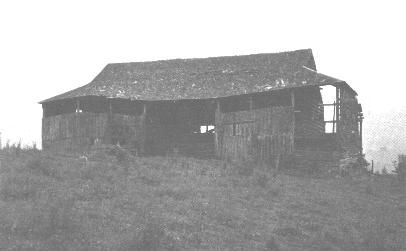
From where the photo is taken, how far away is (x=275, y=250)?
1150cm

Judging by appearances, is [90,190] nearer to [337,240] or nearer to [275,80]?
[337,240]

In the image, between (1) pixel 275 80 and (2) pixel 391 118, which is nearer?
(1) pixel 275 80

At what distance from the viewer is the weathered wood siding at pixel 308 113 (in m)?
27.5

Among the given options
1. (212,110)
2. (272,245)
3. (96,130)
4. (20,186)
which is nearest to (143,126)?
(96,130)

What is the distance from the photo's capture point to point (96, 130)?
30.5 metres

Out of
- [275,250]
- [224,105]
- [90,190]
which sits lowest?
[275,250]

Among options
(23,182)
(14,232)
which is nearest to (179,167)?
(23,182)

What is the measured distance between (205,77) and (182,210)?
61.6 ft

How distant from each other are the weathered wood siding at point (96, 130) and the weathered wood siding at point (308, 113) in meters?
10.3

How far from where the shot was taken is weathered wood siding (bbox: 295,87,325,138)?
27.5 meters

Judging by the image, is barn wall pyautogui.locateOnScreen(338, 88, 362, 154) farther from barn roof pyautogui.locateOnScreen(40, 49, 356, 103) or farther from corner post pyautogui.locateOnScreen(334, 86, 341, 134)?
barn roof pyautogui.locateOnScreen(40, 49, 356, 103)

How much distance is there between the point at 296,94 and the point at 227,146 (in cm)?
530

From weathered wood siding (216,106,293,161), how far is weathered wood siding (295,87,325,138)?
3.73ft

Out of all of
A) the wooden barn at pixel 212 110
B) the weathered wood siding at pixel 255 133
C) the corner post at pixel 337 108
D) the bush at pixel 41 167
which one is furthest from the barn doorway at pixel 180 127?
the bush at pixel 41 167
